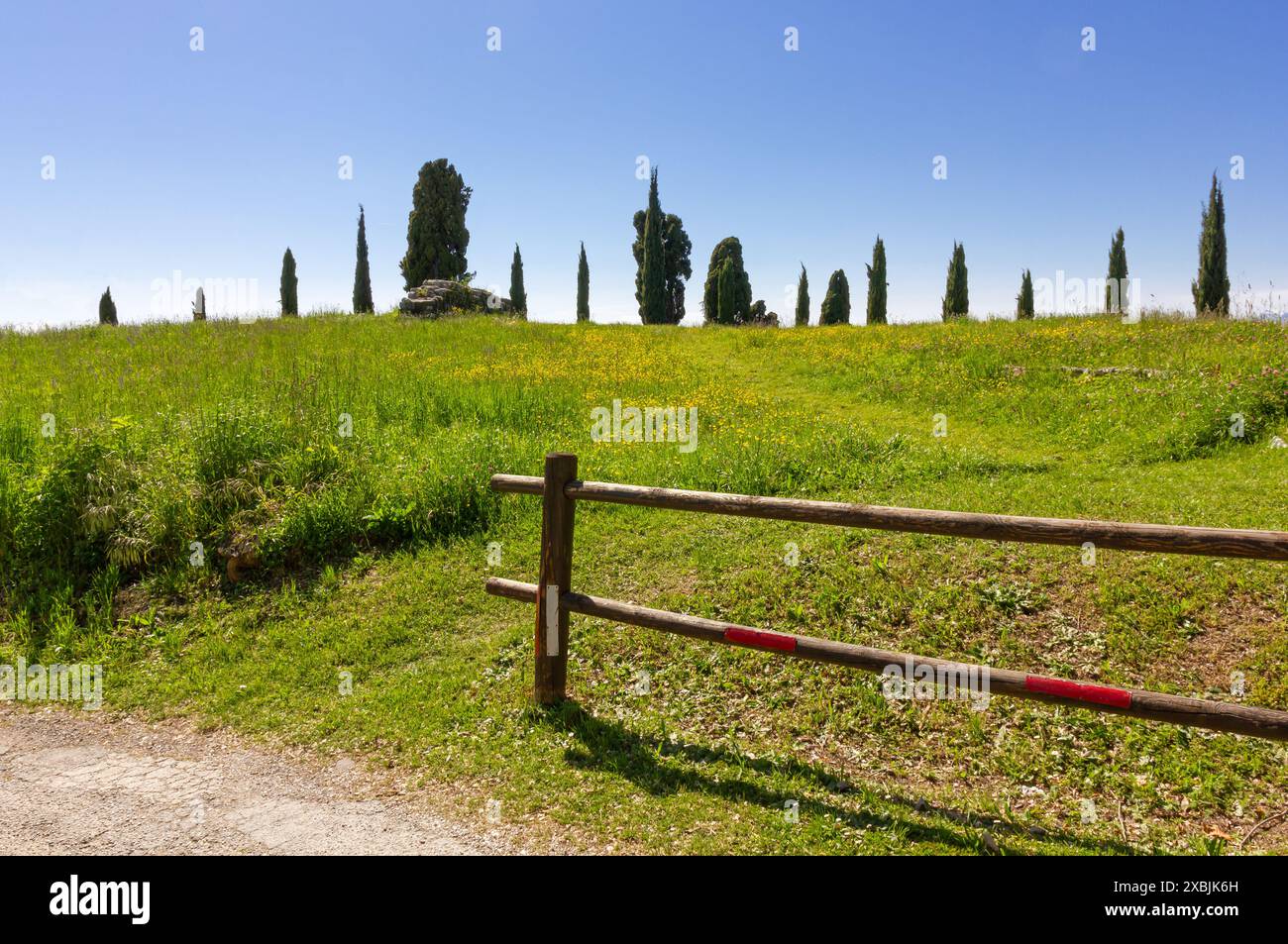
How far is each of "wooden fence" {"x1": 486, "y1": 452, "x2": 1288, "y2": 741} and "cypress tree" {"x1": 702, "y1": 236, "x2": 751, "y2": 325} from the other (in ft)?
103

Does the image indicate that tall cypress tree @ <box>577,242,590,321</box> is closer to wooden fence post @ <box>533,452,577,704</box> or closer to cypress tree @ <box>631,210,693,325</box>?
cypress tree @ <box>631,210,693,325</box>

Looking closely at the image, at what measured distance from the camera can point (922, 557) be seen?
23.6 ft

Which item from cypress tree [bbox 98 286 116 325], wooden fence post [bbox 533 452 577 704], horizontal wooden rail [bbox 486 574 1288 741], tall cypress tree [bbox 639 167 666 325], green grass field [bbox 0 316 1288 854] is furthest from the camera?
tall cypress tree [bbox 639 167 666 325]

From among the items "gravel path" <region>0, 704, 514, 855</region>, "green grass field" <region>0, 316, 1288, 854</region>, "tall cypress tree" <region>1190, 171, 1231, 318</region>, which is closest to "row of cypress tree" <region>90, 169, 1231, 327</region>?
"tall cypress tree" <region>1190, 171, 1231, 318</region>

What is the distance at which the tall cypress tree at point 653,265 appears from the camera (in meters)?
36.9

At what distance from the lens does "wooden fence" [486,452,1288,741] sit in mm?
3582

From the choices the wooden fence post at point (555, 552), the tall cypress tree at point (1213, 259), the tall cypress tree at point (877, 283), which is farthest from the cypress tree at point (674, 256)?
the wooden fence post at point (555, 552)

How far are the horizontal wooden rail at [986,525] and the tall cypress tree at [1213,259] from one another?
31605 mm

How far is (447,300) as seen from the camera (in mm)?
27703

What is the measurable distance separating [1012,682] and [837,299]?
34.4m

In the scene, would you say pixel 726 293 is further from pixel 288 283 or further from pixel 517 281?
pixel 288 283

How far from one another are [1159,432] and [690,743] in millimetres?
10653
